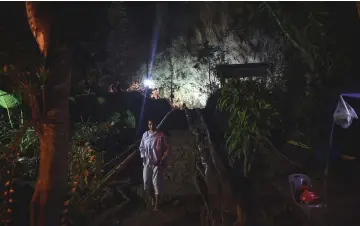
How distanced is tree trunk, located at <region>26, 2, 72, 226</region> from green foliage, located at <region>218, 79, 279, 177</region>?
5.62 m

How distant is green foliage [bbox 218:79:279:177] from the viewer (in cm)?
962

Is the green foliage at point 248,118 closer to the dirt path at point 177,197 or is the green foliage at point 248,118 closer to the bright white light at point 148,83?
the dirt path at point 177,197

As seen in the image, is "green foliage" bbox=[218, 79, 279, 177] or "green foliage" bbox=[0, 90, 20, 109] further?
"green foliage" bbox=[218, 79, 279, 177]

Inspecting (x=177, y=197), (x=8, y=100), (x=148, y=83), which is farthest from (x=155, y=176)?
(x=148, y=83)

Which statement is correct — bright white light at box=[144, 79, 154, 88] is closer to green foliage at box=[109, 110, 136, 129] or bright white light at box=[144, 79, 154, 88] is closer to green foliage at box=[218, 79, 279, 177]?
green foliage at box=[109, 110, 136, 129]

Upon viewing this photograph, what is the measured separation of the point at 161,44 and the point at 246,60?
5.87 metres

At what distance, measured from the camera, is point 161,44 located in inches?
891

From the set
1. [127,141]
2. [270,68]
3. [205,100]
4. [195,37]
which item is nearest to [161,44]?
[195,37]

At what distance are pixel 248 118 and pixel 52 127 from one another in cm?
586

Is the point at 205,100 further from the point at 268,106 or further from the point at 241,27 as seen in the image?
the point at 268,106

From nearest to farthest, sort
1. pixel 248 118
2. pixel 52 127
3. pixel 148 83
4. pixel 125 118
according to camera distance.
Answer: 1. pixel 52 127
2. pixel 248 118
3. pixel 125 118
4. pixel 148 83

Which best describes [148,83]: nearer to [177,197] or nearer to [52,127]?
[177,197]

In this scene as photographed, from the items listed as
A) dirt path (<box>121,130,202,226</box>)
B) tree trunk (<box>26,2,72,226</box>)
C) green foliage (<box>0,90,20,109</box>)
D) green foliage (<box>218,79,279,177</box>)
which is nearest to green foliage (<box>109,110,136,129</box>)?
dirt path (<box>121,130,202,226</box>)

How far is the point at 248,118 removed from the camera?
9617 mm
